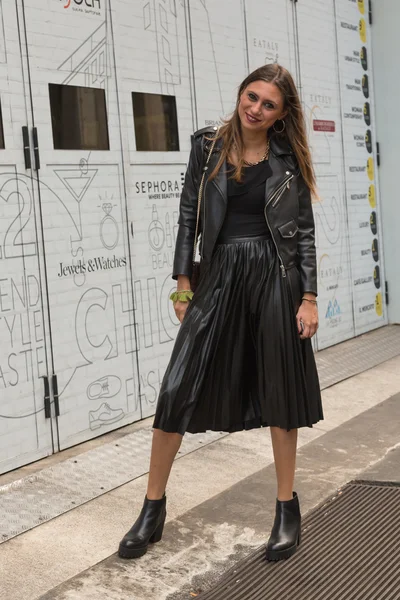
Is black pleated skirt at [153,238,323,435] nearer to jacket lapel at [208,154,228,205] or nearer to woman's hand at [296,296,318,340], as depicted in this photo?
woman's hand at [296,296,318,340]

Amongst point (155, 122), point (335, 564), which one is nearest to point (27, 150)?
point (155, 122)

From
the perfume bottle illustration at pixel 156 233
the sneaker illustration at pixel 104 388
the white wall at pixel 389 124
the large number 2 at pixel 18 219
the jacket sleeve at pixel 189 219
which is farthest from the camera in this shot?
the white wall at pixel 389 124

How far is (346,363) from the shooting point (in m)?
6.03

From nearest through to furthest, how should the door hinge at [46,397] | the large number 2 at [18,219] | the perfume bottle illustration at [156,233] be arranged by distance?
1. the large number 2 at [18,219]
2. the door hinge at [46,397]
3. the perfume bottle illustration at [156,233]

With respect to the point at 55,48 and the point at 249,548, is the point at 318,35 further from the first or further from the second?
the point at 249,548

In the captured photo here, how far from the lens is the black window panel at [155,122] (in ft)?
15.4

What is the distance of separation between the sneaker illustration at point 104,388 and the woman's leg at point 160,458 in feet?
4.21

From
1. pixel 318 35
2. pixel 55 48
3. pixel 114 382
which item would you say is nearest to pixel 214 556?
pixel 114 382

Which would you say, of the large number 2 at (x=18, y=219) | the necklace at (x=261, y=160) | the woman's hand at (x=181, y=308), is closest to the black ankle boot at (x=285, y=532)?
the woman's hand at (x=181, y=308)

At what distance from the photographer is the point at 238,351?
3.19 m

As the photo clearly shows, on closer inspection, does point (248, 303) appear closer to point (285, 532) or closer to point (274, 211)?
point (274, 211)

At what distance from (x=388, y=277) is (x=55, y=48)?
12.7ft

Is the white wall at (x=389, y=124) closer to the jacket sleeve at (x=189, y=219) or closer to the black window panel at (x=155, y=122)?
the black window panel at (x=155, y=122)

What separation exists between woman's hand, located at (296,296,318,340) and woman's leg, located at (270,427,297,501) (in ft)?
1.13
